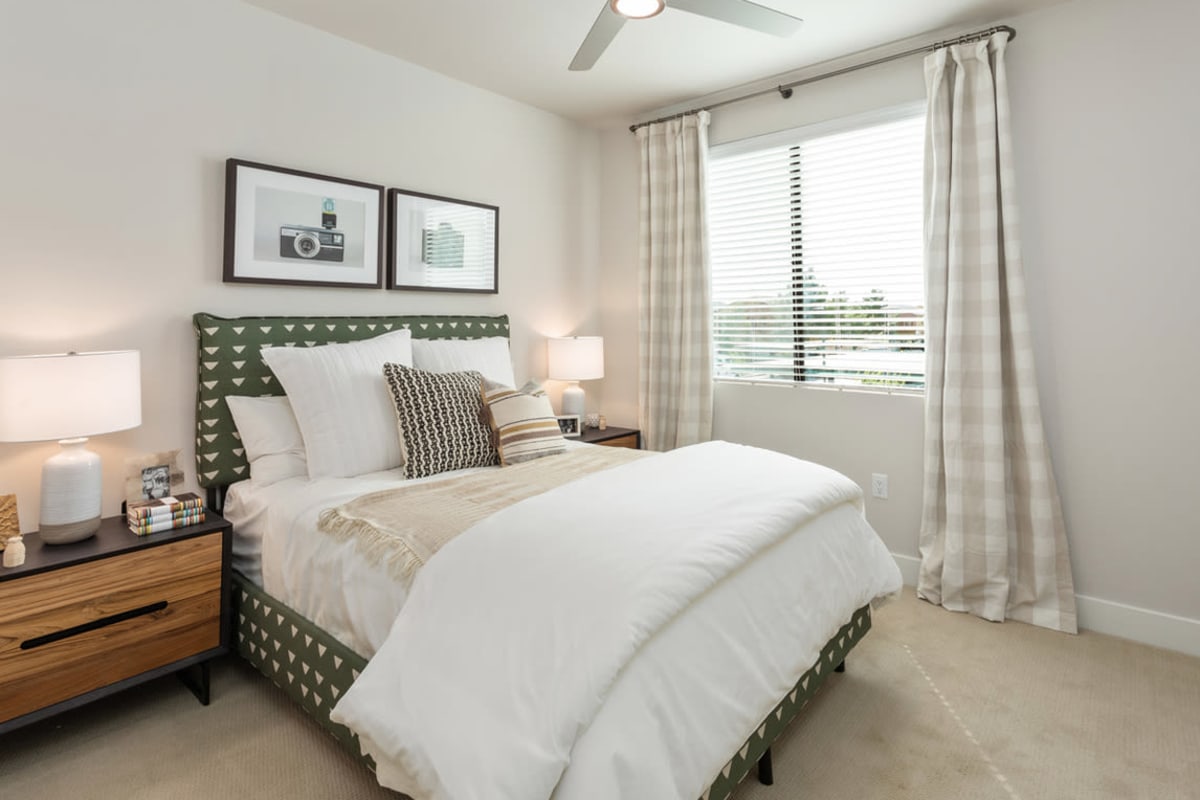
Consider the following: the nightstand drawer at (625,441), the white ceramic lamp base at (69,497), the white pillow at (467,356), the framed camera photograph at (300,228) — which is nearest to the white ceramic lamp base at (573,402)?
the nightstand drawer at (625,441)

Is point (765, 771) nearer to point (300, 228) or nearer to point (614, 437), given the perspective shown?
point (614, 437)

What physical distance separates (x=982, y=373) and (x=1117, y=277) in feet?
1.98

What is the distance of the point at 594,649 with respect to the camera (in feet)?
3.65

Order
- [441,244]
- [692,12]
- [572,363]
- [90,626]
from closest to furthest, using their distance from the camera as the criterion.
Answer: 1. [90,626]
2. [692,12]
3. [441,244]
4. [572,363]

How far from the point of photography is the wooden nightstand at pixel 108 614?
169 cm

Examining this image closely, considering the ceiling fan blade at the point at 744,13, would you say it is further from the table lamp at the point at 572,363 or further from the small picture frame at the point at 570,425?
the small picture frame at the point at 570,425

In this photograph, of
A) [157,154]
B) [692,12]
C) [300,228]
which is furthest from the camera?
[300,228]

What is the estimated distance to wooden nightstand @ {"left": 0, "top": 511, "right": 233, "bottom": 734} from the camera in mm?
1687

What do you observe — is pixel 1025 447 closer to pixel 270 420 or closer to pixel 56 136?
pixel 270 420

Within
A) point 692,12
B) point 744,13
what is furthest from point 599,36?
point 744,13

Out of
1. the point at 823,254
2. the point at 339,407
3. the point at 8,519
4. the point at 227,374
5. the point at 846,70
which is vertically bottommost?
the point at 8,519

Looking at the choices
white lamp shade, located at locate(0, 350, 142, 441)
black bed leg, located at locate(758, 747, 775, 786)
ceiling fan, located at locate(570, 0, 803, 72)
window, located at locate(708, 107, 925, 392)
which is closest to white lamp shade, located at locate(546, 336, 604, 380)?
window, located at locate(708, 107, 925, 392)

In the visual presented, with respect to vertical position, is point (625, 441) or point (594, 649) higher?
point (625, 441)

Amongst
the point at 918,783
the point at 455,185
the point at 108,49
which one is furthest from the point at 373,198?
the point at 918,783
